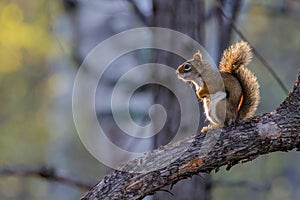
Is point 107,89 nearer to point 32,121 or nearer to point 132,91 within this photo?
point 132,91

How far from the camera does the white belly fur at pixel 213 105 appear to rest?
1.93m

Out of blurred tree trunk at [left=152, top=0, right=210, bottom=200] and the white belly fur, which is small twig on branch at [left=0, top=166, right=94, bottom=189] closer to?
blurred tree trunk at [left=152, top=0, right=210, bottom=200]

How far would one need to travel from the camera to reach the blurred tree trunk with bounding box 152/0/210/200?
3229 millimetres

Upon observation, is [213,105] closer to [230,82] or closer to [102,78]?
[230,82]

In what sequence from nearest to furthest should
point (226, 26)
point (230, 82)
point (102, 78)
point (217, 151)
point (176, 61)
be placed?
point (217, 151)
point (230, 82)
point (176, 61)
point (226, 26)
point (102, 78)

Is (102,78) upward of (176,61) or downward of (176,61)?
upward

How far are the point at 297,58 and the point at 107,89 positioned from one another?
2.79m

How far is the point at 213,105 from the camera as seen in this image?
6.42 feet

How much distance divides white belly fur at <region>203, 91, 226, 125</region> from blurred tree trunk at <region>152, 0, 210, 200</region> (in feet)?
4.14

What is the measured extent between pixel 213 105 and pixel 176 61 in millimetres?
→ 1351

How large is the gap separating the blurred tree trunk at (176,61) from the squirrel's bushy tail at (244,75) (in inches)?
45.7

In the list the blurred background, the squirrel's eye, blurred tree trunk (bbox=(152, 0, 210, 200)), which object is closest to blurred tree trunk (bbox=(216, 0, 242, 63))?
the blurred background

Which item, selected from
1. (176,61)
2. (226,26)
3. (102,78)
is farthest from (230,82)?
(102,78)

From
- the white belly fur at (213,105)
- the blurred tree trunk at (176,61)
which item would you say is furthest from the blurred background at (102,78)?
the white belly fur at (213,105)
